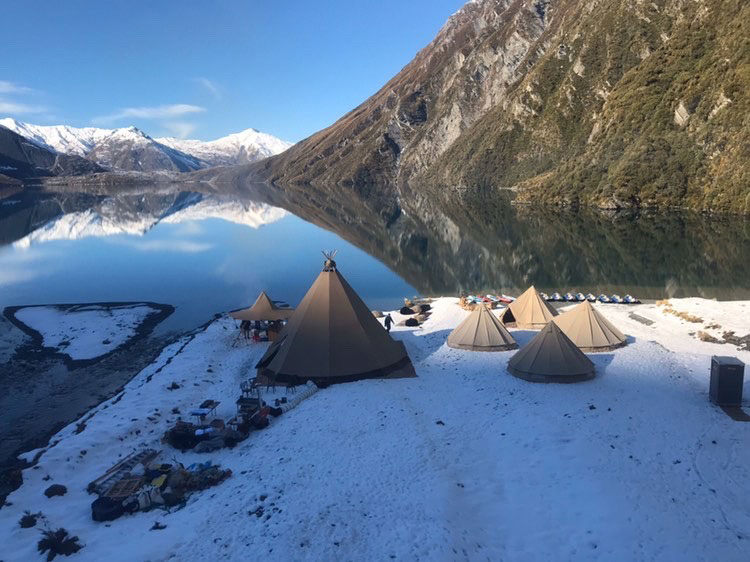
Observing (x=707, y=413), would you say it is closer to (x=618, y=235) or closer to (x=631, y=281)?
(x=631, y=281)

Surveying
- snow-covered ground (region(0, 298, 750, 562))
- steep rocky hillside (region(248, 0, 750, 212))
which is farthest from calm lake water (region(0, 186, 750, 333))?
snow-covered ground (region(0, 298, 750, 562))

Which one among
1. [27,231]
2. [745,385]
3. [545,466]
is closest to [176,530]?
[545,466]

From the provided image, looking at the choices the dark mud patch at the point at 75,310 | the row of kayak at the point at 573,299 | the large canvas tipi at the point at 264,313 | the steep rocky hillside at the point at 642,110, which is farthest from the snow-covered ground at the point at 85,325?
the steep rocky hillside at the point at 642,110

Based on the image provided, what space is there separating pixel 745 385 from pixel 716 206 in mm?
92247

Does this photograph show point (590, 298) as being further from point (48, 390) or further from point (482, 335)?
point (48, 390)

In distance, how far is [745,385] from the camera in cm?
2295

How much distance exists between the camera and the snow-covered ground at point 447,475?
536 inches

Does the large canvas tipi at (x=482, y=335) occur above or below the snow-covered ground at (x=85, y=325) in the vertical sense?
above

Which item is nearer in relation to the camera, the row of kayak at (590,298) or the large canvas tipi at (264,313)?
the large canvas tipi at (264,313)

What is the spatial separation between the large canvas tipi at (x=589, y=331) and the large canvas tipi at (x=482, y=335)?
3219 mm

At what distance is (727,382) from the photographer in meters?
20.9

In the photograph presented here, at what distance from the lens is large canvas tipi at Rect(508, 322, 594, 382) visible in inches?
969

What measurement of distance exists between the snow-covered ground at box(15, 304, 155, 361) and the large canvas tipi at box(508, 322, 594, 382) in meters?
27.4

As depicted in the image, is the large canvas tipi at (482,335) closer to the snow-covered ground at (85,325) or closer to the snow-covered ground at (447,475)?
the snow-covered ground at (447,475)
